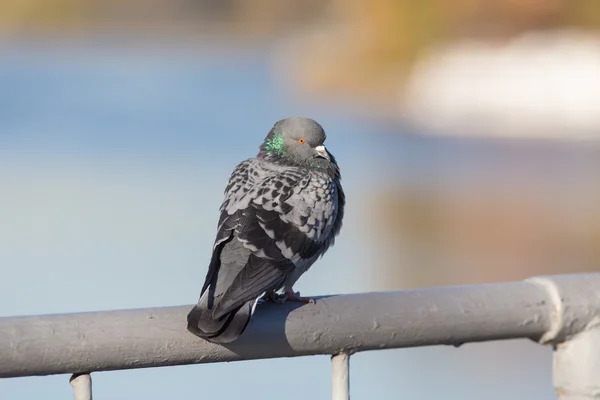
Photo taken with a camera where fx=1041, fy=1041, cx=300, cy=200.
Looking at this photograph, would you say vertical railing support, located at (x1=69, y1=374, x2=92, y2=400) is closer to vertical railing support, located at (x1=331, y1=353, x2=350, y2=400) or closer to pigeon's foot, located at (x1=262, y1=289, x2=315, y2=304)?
vertical railing support, located at (x1=331, y1=353, x2=350, y2=400)

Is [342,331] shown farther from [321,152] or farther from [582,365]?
[321,152]

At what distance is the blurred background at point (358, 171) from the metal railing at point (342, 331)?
4.14 metres

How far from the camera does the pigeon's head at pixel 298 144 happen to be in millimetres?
4066

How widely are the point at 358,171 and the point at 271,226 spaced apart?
1578 cm

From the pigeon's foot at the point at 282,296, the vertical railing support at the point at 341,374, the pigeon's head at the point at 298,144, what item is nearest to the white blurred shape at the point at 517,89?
the pigeon's head at the point at 298,144

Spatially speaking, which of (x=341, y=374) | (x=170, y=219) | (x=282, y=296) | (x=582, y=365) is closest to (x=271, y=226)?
(x=282, y=296)

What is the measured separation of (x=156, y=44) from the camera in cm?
7681

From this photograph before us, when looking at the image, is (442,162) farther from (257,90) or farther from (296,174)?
(257,90)

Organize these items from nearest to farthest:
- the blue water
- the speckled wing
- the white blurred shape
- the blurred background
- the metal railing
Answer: the metal railing < the speckled wing < the blue water < the blurred background < the white blurred shape

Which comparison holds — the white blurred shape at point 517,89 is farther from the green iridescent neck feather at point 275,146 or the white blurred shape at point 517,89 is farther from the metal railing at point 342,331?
the metal railing at point 342,331

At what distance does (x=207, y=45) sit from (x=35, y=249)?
64.8m

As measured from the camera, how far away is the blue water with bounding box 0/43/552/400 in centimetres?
714

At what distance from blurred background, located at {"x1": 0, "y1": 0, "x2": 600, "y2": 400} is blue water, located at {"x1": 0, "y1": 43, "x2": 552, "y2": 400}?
0.04m

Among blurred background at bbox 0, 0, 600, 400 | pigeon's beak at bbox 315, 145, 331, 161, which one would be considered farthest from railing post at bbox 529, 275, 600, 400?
blurred background at bbox 0, 0, 600, 400
